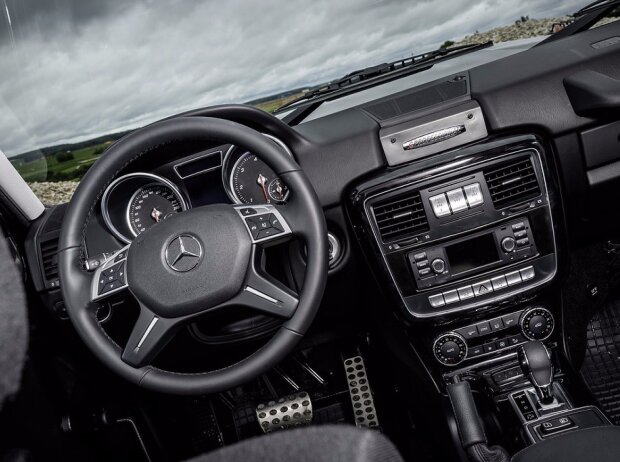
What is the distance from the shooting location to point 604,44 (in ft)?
7.02

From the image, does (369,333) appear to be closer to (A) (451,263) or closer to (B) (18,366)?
(A) (451,263)

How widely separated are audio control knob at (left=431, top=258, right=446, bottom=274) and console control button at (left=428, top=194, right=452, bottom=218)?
0.17m

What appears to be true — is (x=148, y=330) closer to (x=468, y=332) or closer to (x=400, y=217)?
(x=400, y=217)

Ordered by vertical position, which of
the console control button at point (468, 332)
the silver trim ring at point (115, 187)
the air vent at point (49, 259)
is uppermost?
the silver trim ring at point (115, 187)

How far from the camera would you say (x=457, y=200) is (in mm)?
1975

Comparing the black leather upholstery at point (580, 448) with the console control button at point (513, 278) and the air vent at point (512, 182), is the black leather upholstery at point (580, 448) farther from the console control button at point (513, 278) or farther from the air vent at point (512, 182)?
the air vent at point (512, 182)

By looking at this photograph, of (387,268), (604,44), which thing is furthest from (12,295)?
(604,44)

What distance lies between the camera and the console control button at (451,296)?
2.09 metres

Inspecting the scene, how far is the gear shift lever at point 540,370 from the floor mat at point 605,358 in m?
0.60

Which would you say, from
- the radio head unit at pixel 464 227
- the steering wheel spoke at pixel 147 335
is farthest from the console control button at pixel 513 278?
the steering wheel spoke at pixel 147 335

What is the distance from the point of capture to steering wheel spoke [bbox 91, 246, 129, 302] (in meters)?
1.62

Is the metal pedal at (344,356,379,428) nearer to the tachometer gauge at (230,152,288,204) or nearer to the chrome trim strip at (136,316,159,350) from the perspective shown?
the tachometer gauge at (230,152,288,204)

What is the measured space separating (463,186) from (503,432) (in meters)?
0.84

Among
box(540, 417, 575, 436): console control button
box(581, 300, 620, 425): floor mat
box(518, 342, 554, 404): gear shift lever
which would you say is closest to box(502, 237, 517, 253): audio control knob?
box(518, 342, 554, 404): gear shift lever
